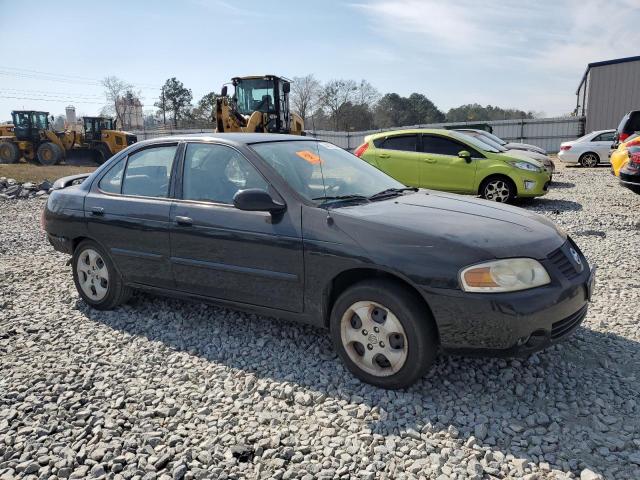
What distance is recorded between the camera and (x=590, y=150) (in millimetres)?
18562

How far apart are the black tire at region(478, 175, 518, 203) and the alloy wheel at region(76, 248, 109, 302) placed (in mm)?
7482

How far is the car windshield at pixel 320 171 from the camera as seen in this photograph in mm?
3580

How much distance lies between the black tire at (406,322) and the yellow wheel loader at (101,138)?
80.7 ft

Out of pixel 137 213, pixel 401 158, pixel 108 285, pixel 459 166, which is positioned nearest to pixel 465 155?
pixel 459 166

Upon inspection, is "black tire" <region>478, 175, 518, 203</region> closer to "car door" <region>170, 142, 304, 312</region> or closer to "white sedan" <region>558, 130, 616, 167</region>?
"car door" <region>170, 142, 304, 312</region>

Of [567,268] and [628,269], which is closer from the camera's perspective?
[567,268]

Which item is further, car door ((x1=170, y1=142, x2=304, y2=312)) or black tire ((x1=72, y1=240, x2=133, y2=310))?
black tire ((x1=72, y1=240, x2=133, y2=310))

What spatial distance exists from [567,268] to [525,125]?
115 ft

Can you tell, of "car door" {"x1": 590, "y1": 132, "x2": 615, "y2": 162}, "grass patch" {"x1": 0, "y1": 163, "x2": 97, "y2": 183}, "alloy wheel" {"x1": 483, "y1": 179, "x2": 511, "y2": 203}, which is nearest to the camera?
"alloy wheel" {"x1": 483, "y1": 179, "x2": 511, "y2": 203}

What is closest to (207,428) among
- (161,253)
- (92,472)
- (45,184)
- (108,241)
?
(92,472)

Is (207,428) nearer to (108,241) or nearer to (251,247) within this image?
(251,247)

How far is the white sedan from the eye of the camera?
729 inches

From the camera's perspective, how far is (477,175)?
31.6 feet

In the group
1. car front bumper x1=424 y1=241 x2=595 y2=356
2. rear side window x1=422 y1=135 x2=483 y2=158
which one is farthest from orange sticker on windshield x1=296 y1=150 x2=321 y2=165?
rear side window x1=422 y1=135 x2=483 y2=158
